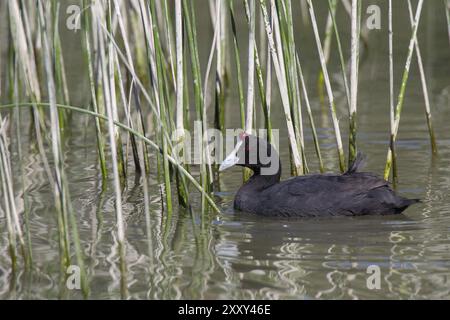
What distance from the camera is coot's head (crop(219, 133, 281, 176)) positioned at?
7.03m

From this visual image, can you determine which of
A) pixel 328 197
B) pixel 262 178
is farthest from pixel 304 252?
pixel 262 178

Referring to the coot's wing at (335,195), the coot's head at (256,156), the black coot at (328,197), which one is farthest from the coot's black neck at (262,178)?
the coot's wing at (335,195)

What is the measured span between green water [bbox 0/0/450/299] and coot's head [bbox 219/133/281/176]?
1.19 feet

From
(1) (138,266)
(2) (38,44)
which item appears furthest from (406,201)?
(2) (38,44)

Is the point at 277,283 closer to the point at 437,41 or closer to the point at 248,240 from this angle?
the point at 248,240

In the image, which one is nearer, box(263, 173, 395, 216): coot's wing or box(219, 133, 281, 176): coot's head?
box(263, 173, 395, 216): coot's wing

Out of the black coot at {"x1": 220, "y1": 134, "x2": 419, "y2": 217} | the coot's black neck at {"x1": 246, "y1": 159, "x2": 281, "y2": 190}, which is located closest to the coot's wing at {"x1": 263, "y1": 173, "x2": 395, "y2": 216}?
the black coot at {"x1": 220, "y1": 134, "x2": 419, "y2": 217}

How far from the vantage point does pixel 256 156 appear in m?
7.11

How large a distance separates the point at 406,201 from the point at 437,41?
26.7ft

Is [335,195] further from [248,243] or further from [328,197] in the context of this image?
[248,243]

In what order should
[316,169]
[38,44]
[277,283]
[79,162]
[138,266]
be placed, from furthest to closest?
[38,44] → [79,162] → [316,169] → [138,266] → [277,283]

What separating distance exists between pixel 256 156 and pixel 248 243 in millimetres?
1212

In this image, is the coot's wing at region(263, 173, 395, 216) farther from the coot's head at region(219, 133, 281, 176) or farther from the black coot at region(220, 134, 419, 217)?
the coot's head at region(219, 133, 281, 176)
